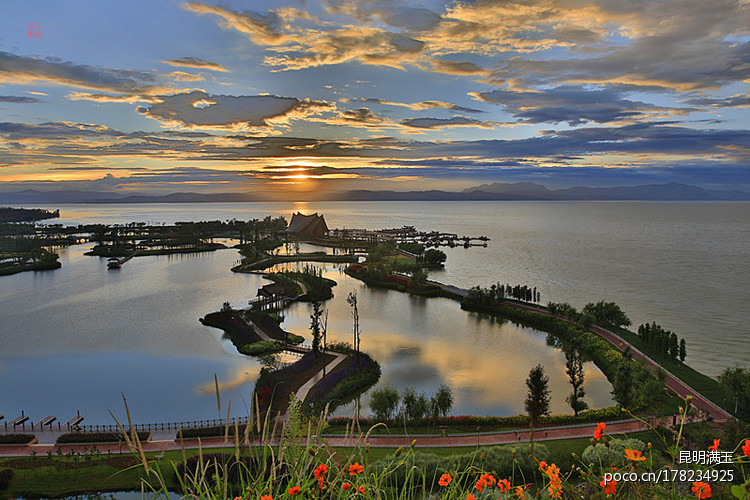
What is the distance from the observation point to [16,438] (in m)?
13.4

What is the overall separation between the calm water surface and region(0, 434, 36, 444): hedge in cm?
217

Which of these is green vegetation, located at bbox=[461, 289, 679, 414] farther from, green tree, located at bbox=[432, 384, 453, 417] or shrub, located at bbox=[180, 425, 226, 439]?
shrub, located at bbox=[180, 425, 226, 439]

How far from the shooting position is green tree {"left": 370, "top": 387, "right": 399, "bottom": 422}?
15.3 m

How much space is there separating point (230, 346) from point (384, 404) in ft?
33.8

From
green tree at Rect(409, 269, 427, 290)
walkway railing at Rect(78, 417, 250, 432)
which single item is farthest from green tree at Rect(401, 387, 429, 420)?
green tree at Rect(409, 269, 427, 290)

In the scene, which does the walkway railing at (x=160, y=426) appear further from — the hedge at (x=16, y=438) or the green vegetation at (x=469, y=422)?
the green vegetation at (x=469, y=422)

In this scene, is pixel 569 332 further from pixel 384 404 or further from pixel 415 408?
pixel 384 404

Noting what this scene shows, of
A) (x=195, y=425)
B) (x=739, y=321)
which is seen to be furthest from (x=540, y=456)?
(x=739, y=321)

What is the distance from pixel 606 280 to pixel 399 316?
2077 centimetres

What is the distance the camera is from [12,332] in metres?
24.9

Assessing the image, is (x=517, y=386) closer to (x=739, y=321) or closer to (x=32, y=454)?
(x=32, y=454)

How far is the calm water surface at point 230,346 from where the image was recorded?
57.5 ft

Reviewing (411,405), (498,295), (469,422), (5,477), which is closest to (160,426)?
(5,477)

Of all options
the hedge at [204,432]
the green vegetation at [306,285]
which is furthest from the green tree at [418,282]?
the hedge at [204,432]
